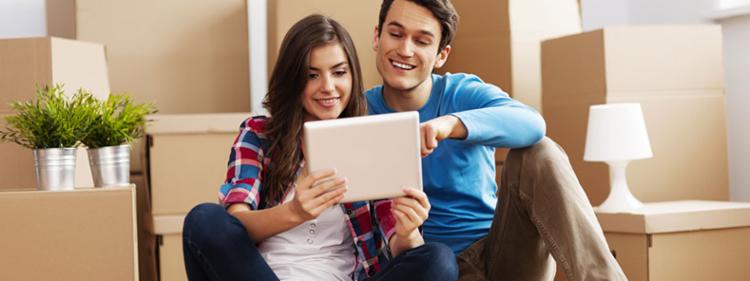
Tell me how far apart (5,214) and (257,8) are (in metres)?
1.14

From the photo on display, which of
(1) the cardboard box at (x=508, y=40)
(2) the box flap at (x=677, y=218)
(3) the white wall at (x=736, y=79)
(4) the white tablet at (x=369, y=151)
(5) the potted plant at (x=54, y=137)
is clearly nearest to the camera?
(4) the white tablet at (x=369, y=151)

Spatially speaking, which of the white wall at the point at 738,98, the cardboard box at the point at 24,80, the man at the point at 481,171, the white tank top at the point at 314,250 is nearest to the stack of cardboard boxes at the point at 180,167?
the cardboard box at the point at 24,80

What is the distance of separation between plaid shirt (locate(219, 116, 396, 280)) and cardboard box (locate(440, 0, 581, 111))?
869 mm

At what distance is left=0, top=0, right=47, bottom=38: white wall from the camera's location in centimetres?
235

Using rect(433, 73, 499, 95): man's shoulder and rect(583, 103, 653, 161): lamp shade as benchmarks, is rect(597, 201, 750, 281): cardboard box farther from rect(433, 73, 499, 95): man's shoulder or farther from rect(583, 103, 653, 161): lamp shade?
rect(433, 73, 499, 95): man's shoulder

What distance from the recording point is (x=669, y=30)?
206 cm

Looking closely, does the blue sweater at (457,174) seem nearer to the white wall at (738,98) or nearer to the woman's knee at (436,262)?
the woman's knee at (436,262)

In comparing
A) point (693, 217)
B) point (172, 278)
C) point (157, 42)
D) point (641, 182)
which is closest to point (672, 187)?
point (641, 182)

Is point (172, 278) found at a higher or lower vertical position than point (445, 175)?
lower

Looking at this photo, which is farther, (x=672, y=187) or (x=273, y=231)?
(x=672, y=187)

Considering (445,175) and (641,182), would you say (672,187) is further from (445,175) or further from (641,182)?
(445,175)

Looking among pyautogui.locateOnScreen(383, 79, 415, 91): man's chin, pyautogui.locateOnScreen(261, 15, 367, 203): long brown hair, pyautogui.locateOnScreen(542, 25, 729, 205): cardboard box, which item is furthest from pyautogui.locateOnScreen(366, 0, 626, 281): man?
pyautogui.locateOnScreen(542, 25, 729, 205): cardboard box

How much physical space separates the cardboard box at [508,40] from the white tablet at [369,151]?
1019mm

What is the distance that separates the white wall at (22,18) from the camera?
2350mm
